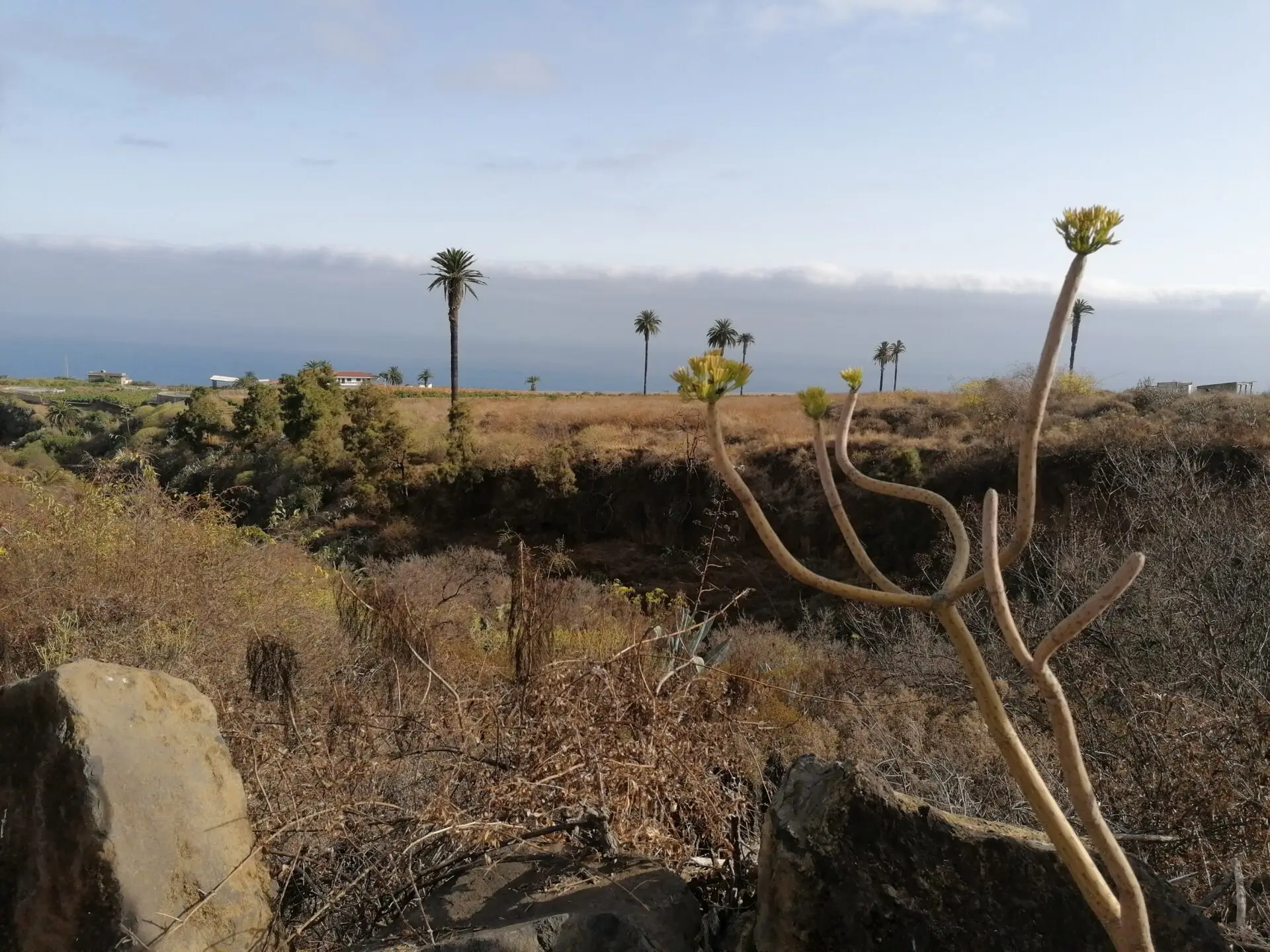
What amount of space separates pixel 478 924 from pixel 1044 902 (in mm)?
1558

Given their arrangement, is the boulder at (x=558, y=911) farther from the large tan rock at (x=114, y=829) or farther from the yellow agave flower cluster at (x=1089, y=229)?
the yellow agave flower cluster at (x=1089, y=229)

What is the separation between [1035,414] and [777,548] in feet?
1.72

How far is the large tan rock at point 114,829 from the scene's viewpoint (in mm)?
2424

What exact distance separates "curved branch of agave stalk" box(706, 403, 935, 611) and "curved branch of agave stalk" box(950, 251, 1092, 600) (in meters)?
0.09

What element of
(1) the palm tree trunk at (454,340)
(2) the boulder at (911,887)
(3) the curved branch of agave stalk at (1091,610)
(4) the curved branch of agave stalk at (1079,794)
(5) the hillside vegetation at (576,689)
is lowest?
(5) the hillside vegetation at (576,689)

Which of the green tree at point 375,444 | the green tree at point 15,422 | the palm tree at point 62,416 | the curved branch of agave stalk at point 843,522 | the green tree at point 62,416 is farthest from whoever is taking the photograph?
the green tree at point 15,422

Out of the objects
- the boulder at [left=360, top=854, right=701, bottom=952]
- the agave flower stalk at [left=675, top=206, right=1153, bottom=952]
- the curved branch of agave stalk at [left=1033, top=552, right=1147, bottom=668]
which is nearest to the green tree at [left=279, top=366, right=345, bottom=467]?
the boulder at [left=360, top=854, right=701, bottom=952]

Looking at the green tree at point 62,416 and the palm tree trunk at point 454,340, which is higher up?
the palm tree trunk at point 454,340

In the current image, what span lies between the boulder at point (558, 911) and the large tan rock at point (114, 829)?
0.53 m

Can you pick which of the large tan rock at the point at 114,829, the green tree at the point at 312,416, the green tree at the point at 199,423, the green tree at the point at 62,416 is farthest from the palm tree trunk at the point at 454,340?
the large tan rock at the point at 114,829

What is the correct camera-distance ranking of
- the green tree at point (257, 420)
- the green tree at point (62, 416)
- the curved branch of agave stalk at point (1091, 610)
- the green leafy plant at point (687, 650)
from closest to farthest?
1. the curved branch of agave stalk at point (1091, 610)
2. the green leafy plant at point (687, 650)
3. the green tree at point (257, 420)
4. the green tree at point (62, 416)

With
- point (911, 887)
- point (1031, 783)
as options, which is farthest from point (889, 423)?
point (1031, 783)

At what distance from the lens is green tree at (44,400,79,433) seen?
1657 inches

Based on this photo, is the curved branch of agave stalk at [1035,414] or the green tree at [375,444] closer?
the curved branch of agave stalk at [1035,414]
